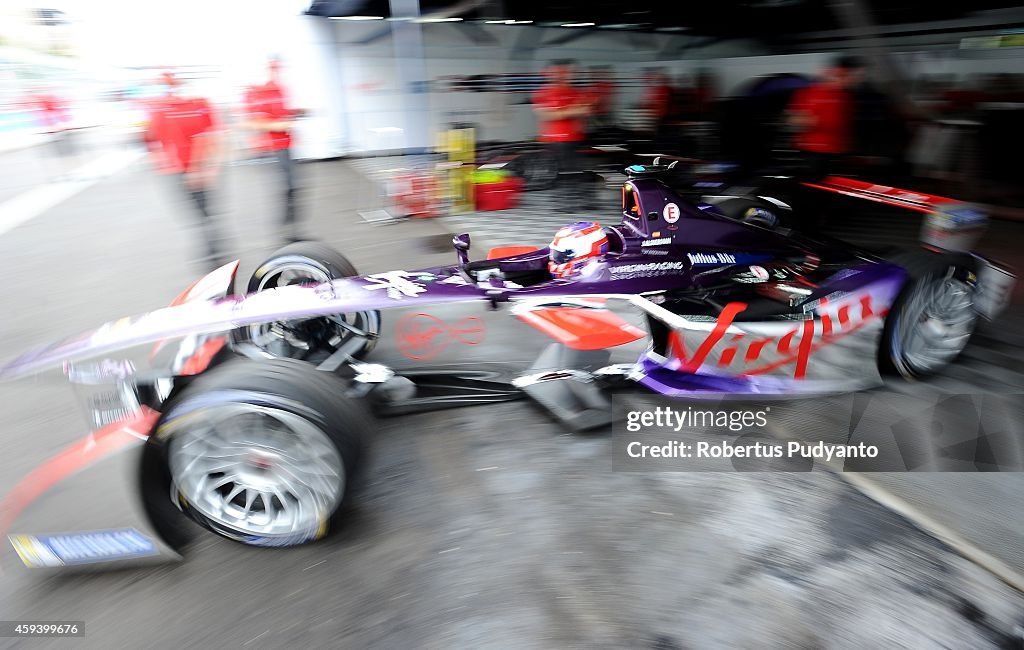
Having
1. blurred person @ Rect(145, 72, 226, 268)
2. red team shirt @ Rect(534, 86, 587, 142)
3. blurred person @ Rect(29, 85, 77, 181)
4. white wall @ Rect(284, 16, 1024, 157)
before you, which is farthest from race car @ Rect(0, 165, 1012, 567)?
blurred person @ Rect(29, 85, 77, 181)

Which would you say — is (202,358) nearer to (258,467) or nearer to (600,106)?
(258,467)

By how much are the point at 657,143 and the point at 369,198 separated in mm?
4468

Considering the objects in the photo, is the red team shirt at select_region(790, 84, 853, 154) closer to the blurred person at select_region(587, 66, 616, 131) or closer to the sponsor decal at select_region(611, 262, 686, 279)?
the blurred person at select_region(587, 66, 616, 131)

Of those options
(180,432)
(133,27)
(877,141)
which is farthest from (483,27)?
(180,432)

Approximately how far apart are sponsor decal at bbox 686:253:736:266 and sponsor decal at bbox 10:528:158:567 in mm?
2655

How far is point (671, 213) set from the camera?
2.99 m

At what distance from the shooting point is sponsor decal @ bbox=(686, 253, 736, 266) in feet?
9.71

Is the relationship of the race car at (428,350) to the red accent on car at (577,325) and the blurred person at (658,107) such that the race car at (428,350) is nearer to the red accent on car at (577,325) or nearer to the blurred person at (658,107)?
the red accent on car at (577,325)

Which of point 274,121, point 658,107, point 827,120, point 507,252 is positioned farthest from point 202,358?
point 658,107

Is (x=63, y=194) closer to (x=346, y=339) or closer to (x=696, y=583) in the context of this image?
(x=346, y=339)

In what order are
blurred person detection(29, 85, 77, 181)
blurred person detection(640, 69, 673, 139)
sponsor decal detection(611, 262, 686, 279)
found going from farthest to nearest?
blurred person detection(29, 85, 77, 181)
blurred person detection(640, 69, 673, 139)
sponsor decal detection(611, 262, 686, 279)

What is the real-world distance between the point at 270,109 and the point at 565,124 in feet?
11.8

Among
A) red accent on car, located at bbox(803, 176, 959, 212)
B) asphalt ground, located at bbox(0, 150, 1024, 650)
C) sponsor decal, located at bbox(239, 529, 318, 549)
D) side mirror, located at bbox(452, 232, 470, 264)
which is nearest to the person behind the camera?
asphalt ground, located at bbox(0, 150, 1024, 650)

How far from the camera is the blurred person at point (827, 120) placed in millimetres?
5328
